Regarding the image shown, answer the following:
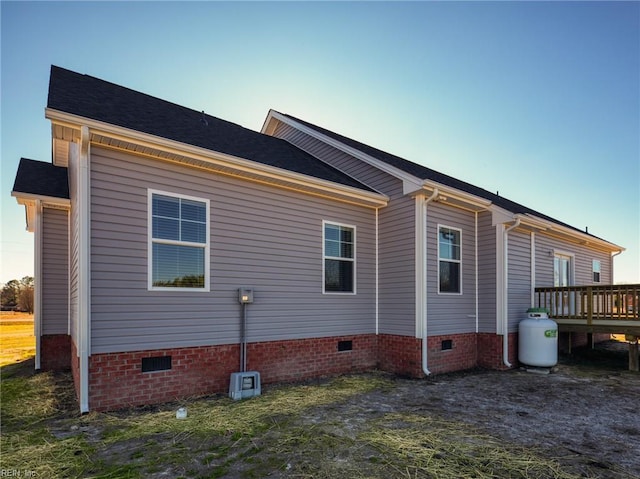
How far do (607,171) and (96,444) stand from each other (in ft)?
63.2

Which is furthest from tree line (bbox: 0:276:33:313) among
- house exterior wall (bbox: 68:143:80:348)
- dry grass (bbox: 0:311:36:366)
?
house exterior wall (bbox: 68:143:80:348)

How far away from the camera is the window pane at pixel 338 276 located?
285 inches

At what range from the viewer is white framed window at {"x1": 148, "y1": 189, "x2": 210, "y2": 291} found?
525 centimetres

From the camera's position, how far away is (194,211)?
5621 mm

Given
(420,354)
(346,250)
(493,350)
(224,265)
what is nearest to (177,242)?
(224,265)

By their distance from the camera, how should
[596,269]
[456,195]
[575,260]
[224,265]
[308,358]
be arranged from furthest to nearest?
1. [596,269]
2. [575,260]
3. [456,195]
4. [308,358]
5. [224,265]

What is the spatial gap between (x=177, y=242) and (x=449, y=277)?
5.78 m

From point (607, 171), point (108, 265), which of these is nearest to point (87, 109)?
point (108, 265)

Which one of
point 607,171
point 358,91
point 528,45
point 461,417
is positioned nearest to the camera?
point 461,417

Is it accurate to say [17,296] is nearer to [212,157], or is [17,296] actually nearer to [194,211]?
[194,211]

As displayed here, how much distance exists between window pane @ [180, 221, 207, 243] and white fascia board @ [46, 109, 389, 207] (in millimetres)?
1028

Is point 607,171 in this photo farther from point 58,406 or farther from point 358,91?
point 58,406

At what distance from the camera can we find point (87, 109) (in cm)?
511

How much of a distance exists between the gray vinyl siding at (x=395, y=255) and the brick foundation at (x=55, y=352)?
7050 millimetres
